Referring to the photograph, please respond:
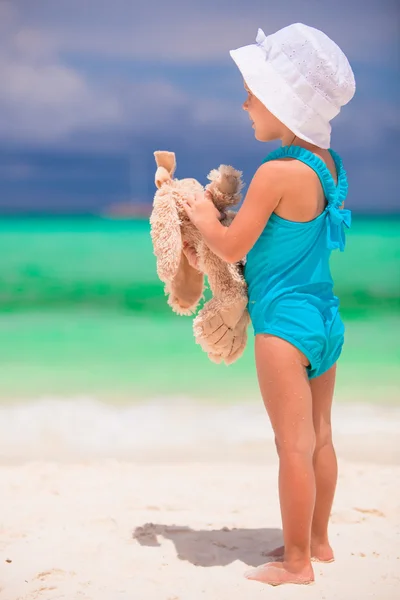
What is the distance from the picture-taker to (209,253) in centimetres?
184

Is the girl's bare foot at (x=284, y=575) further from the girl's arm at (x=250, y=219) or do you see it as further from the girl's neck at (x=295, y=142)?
the girl's neck at (x=295, y=142)

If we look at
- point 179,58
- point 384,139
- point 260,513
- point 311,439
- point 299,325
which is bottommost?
point 260,513

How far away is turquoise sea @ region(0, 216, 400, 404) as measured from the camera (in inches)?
166

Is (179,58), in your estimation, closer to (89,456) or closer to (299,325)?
(89,456)

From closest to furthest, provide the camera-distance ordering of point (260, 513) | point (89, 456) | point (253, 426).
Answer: point (260, 513), point (89, 456), point (253, 426)

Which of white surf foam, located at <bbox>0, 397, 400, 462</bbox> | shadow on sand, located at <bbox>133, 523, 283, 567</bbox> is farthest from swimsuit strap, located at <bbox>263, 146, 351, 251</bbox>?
white surf foam, located at <bbox>0, 397, 400, 462</bbox>

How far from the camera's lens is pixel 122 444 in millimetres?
3289

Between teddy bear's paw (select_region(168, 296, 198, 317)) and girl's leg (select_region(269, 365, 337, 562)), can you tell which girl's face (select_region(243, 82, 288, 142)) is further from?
girl's leg (select_region(269, 365, 337, 562))

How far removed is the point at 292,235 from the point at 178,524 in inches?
40.4

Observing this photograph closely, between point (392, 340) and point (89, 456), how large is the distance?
314cm

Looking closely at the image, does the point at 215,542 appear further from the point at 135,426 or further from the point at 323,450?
the point at 135,426

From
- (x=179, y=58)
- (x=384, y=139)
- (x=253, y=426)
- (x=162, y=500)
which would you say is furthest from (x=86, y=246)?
(x=162, y=500)

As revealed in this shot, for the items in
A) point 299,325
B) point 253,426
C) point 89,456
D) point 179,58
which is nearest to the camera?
point 299,325

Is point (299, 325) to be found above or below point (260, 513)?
above
